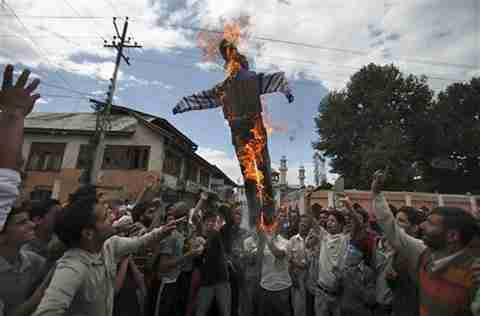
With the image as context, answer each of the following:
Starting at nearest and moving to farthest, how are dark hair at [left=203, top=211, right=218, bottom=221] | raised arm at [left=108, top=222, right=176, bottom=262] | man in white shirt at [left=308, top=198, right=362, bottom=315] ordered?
raised arm at [left=108, top=222, right=176, bottom=262]
man in white shirt at [left=308, top=198, right=362, bottom=315]
dark hair at [left=203, top=211, right=218, bottom=221]

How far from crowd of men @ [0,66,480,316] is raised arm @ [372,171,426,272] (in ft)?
0.04

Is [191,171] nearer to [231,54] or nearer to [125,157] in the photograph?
[125,157]

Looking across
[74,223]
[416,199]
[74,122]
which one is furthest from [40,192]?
[416,199]

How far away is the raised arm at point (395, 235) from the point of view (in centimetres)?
267

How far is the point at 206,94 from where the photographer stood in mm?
4934

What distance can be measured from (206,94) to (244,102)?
101 centimetres

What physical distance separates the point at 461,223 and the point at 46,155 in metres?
26.1

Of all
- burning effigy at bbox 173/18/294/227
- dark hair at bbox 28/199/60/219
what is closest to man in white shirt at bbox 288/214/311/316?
burning effigy at bbox 173/18/294/227

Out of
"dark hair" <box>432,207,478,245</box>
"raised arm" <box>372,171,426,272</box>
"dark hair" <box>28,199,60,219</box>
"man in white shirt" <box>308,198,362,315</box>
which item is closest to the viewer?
"dark hair" <box>432,207,478,245</box>

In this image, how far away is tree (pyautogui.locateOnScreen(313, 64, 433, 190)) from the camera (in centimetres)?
2083

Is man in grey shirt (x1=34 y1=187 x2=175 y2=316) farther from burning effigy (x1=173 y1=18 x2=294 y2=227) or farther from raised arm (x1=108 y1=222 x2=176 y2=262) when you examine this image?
burning effigy (x1=173 y1=18 x2=294 y2=227)

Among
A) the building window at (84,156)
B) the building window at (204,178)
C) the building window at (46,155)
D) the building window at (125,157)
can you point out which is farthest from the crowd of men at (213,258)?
the building window at (204,178)

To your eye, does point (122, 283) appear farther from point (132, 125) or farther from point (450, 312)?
point (132, 125)

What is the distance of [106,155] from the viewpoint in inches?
819
